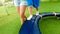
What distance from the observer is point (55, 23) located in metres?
3.86

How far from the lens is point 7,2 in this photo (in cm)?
582

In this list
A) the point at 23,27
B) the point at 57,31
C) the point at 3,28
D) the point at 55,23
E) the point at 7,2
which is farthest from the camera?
the point at 7,2

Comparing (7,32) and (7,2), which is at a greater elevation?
(7,2)

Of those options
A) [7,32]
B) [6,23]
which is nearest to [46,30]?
[7,32]

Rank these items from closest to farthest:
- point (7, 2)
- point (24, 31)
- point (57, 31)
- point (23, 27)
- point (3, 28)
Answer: point (24, 31) < point (23, 27) < point (57, 31) < point (3, 28) < point (7, 2)

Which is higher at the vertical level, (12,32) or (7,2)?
(7,2)

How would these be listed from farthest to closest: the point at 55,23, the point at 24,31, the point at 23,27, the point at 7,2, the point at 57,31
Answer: the point at 7,2, the point at 55,23, the point at 57,31, the point at 23,27, the point at 24,31

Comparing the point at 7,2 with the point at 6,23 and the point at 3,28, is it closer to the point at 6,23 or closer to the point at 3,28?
the point at 6,23

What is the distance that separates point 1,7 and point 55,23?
286cm

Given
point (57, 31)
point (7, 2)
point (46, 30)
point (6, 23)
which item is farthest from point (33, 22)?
point (7, 2)

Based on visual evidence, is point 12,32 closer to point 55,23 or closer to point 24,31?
point 24,31

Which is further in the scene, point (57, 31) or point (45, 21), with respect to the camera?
point (45, 21)

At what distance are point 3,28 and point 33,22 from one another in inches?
29.1

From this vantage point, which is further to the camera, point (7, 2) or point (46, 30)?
point (7, 2)
